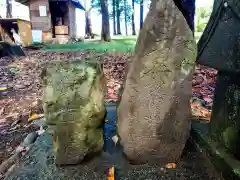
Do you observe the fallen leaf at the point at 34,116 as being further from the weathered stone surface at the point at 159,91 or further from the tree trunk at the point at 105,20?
the tree trunk at the point at 105,20

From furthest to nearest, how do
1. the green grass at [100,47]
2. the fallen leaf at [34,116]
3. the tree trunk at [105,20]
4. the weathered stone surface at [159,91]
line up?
1. the tree trunk at [105,20]
2. the green grass at [100,47]
3. the fallen leaf at [34,116]
4. the weathered stone surface at [159,91]

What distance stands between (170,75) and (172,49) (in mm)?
186

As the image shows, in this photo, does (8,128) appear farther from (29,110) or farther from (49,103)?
(49,103)

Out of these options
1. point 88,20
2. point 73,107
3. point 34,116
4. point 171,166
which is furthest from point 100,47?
point 171,166

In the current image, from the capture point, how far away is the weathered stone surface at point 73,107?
1.73m

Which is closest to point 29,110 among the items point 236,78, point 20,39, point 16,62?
point 236,78

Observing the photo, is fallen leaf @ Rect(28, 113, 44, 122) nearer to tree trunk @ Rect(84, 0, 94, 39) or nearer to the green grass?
the green grass

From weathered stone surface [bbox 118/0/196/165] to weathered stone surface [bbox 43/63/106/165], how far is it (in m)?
0.23

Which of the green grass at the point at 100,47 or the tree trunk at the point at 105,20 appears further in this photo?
the tree trunk at the point at 105,20

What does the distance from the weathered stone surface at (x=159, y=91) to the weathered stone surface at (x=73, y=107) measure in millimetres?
232

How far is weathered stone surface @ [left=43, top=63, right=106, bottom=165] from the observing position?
1.73 meters

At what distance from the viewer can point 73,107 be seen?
1745 millimetres

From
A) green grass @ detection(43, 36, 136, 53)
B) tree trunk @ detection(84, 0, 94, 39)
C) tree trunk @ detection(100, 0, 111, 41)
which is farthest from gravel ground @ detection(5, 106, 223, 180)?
tree trunk @ detection(84, 0, 94, 39)

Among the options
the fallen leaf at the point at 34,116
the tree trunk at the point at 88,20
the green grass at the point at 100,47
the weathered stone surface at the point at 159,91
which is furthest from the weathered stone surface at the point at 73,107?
the tree trunk at the point at 88,20
